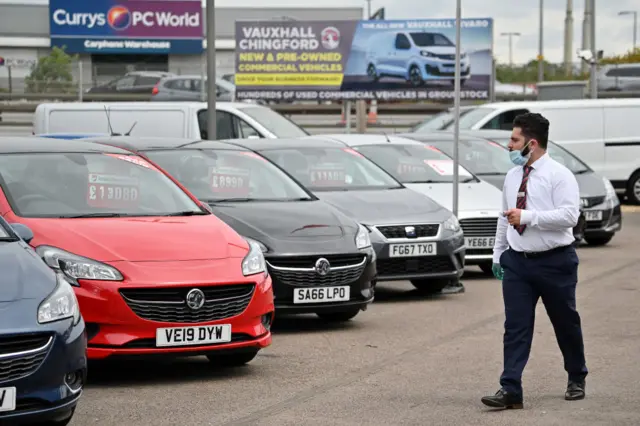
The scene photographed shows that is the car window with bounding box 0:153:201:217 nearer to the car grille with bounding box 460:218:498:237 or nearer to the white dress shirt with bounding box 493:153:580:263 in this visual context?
the white dress shirt with bounding box 493:153:580:263

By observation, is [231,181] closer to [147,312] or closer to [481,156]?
[147,312]

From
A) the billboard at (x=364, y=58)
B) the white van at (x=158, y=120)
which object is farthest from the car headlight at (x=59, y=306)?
the billboard at (x=364, y=58)

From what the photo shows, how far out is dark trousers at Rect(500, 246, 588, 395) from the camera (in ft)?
24.7

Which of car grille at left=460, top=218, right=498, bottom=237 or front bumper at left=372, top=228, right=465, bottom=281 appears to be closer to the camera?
front bumper at left=372, top=228, right=465, bottom=281

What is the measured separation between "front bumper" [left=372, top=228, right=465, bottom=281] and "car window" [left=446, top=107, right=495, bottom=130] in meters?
10.9

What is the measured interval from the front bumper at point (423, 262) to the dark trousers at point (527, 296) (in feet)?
14.9

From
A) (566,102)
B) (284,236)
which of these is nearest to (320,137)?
(284,236)

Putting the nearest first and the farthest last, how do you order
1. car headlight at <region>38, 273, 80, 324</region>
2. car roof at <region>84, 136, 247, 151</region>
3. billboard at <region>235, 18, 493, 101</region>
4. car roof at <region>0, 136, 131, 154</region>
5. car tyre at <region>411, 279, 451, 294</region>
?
car headlight at <region>38, 273, 80, 324</region>, car roof at <region>0, 136, 131, 154</region>, car roof at <region>84, 136, 247, 151</region>, car tyre at <region>411, 279, 451, 294</region>, billboard at <region>235, 18, 493, 101</region>

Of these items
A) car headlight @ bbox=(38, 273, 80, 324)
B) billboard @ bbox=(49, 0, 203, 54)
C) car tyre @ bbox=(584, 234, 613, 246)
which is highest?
billboard @ bbox=(49, 0, 203, 54)

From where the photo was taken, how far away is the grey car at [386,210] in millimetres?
12414

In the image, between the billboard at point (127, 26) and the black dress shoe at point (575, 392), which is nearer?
the black dress shoe at point (575, 392)

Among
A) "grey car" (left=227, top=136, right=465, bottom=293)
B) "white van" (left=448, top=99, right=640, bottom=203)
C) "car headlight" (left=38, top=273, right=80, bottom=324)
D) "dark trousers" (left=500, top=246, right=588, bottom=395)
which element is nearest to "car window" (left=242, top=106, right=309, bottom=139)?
"white van" (left=448, top=99, right=640, bottom=203)

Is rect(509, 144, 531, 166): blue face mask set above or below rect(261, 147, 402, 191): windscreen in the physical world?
above

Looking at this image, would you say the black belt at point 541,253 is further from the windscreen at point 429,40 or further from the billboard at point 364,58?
the windscreen at point 429,40
